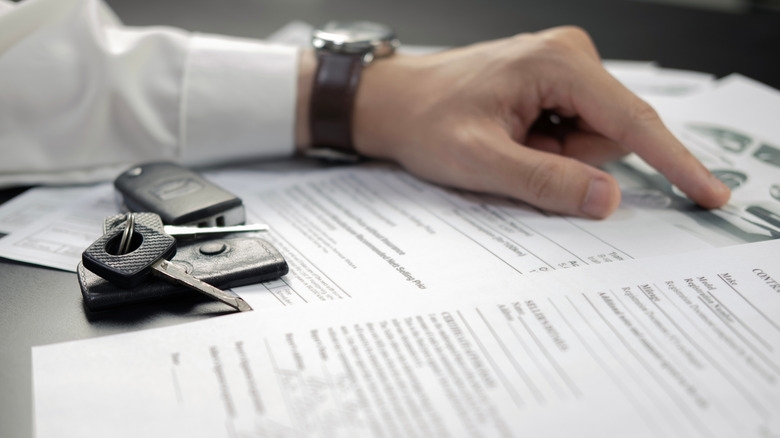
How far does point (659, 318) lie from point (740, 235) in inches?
7.4


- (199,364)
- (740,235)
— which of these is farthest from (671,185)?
(199,364)

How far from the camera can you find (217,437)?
0.36m

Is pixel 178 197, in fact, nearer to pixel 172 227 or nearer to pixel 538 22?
pixel 172 227

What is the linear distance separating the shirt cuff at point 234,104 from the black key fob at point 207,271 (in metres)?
0.23

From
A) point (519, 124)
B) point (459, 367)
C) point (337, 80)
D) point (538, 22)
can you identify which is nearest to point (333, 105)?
point (337, 80)

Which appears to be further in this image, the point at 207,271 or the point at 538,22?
the point at 538,22

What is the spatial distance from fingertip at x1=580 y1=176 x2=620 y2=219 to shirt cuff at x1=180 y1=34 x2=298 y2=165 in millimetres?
359

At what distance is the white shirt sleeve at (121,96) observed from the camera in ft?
2.27

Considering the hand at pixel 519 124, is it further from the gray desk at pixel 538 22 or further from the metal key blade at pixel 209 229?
the gray desk at pixel 538 22

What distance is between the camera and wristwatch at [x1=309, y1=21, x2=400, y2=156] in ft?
2.52

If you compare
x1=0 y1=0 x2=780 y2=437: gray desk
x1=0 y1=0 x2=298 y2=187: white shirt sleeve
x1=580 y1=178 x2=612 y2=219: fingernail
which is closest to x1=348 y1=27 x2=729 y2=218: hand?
x1=580 y1=178 x2=612 y2=219: fingernail

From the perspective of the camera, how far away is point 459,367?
0.40 meters

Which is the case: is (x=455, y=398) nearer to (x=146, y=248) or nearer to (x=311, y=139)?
A: (x=146, y=248)

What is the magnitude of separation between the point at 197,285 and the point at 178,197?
6.2 inches
